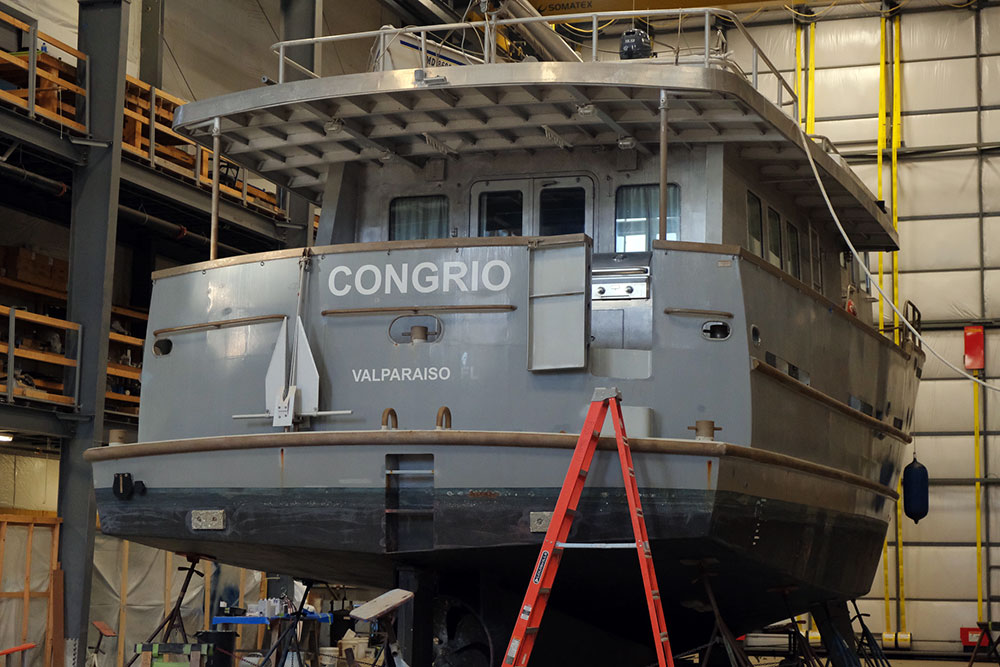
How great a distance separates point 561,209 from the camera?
8.87 m

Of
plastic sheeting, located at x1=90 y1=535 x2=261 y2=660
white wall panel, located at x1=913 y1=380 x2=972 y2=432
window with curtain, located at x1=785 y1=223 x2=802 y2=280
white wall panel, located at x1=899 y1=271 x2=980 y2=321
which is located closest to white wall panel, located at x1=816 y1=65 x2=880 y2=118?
white wall panel, located at x1=899 y1=271 x2=980 y2=321

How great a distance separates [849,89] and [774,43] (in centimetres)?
164

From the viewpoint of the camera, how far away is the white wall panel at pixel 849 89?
2177cm

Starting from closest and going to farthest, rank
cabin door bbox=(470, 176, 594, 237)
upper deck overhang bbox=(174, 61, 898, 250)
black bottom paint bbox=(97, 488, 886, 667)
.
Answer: black bottom paint bbox=(97, 488, 886, 667)
upper deck overhang bbox=(174, 61, 898, 250)
cabin door bbox=(470, 176, 594, 237)

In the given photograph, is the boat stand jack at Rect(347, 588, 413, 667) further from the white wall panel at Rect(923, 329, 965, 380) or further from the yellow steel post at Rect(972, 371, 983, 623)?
the white wall panel at Rect(923, 329, 965, 380)

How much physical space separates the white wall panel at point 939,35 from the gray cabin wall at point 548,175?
48.6 ft

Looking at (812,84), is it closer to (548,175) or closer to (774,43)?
(774,43)

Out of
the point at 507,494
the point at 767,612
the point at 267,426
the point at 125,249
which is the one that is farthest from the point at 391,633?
the point at 125,249

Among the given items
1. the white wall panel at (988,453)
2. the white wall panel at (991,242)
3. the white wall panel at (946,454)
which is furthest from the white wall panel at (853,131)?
the white wall panel at (988,453)

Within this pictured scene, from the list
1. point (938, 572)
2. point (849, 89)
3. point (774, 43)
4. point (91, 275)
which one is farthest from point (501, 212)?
point (774, 43)

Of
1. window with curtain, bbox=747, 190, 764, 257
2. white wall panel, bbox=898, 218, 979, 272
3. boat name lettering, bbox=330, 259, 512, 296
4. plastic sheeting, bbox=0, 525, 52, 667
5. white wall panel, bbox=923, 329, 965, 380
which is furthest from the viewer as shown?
white wall panel, bbox=898, 218, 979, 272

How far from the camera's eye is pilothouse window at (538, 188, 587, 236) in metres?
8.83

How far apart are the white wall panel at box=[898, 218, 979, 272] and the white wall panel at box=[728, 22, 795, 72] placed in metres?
3.75

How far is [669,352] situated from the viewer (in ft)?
23.5
